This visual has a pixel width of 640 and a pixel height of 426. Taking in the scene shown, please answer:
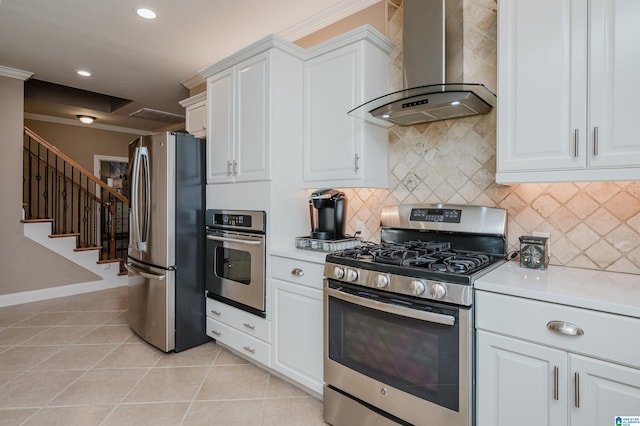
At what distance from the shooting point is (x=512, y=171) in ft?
5.58

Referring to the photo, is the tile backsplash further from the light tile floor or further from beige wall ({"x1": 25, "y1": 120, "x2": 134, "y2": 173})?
beige wall ({"x1": 25, "y1": 120, "x2": 134, "y2": 173})

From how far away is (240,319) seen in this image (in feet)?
8.81

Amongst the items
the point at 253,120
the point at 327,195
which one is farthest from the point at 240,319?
the point at 253,120

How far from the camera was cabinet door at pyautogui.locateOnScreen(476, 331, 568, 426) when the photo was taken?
1.30 meters

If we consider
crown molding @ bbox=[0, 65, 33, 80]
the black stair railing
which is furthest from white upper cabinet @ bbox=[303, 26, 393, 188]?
the black stair railing

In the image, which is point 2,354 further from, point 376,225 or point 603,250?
point 603,250

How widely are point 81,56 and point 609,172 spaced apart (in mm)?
4729

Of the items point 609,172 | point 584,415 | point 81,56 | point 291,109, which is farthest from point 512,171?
point 81,56

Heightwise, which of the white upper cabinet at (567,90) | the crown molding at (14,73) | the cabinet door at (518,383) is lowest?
the cabinet door at (518,383)

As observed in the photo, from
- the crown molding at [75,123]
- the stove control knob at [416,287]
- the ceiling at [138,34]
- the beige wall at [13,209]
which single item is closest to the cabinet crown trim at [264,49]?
the ceiling at [138,34]

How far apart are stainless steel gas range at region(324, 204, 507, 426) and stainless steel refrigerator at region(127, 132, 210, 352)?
1528 mm

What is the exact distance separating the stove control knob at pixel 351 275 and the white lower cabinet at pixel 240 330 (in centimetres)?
94

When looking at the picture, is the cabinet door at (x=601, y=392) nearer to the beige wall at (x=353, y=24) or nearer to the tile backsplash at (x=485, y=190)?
the tile backsplash at (x=485, y=190)

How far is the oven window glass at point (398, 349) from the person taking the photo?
4.91 feet
